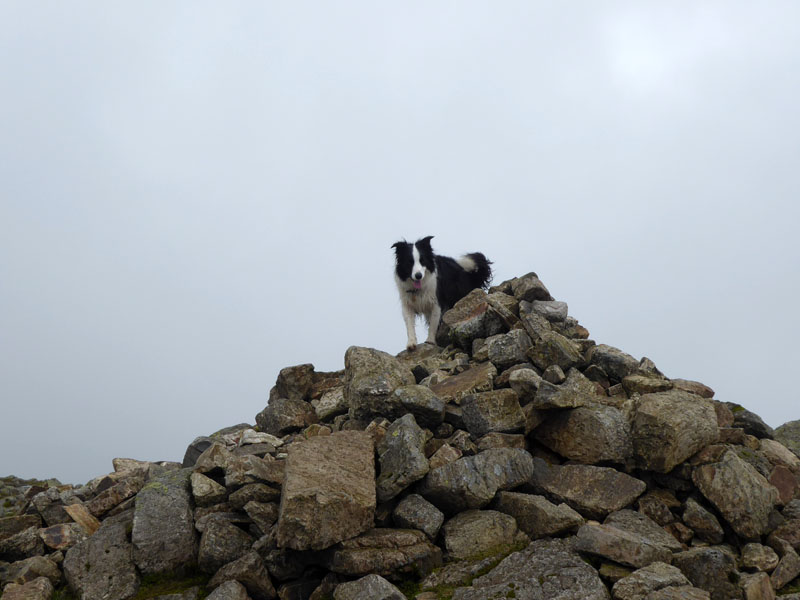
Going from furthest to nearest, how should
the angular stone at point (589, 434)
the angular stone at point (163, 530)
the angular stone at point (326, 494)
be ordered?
the angular stone at point (589, 434)
the angular stone at point (163, 530)
the angular stone at point (326, 494)

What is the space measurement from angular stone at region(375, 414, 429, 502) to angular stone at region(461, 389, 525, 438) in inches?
41.9

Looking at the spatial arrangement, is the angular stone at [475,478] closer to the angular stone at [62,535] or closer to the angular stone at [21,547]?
the angular stone at [62,535]

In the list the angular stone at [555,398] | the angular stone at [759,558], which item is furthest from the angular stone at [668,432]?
the angular stone at [759,558]

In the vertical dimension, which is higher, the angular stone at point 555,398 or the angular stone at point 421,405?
the angular stone at point 421,405

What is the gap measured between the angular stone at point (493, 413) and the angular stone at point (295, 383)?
3935mm

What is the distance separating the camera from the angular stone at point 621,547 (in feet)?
19.1

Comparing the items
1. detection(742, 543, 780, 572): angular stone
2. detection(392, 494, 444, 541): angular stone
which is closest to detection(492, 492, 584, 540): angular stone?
detection(392, 494, 444, 541): angular stone

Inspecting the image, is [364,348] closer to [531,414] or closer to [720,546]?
[531,414]

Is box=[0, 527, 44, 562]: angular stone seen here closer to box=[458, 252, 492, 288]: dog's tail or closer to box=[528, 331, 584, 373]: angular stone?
box=[528, 331, 584, 373]: angular stone

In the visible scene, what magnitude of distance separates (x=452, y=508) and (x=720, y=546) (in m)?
3.41

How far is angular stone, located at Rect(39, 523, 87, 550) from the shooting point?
25.3 feet

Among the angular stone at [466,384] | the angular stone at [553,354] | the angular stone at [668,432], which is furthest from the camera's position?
the angular stone at [553,354]

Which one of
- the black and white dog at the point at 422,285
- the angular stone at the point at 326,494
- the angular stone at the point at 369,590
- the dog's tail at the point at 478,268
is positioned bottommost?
the angular stone at the point at 369,590

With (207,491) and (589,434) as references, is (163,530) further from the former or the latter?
(589,434)
